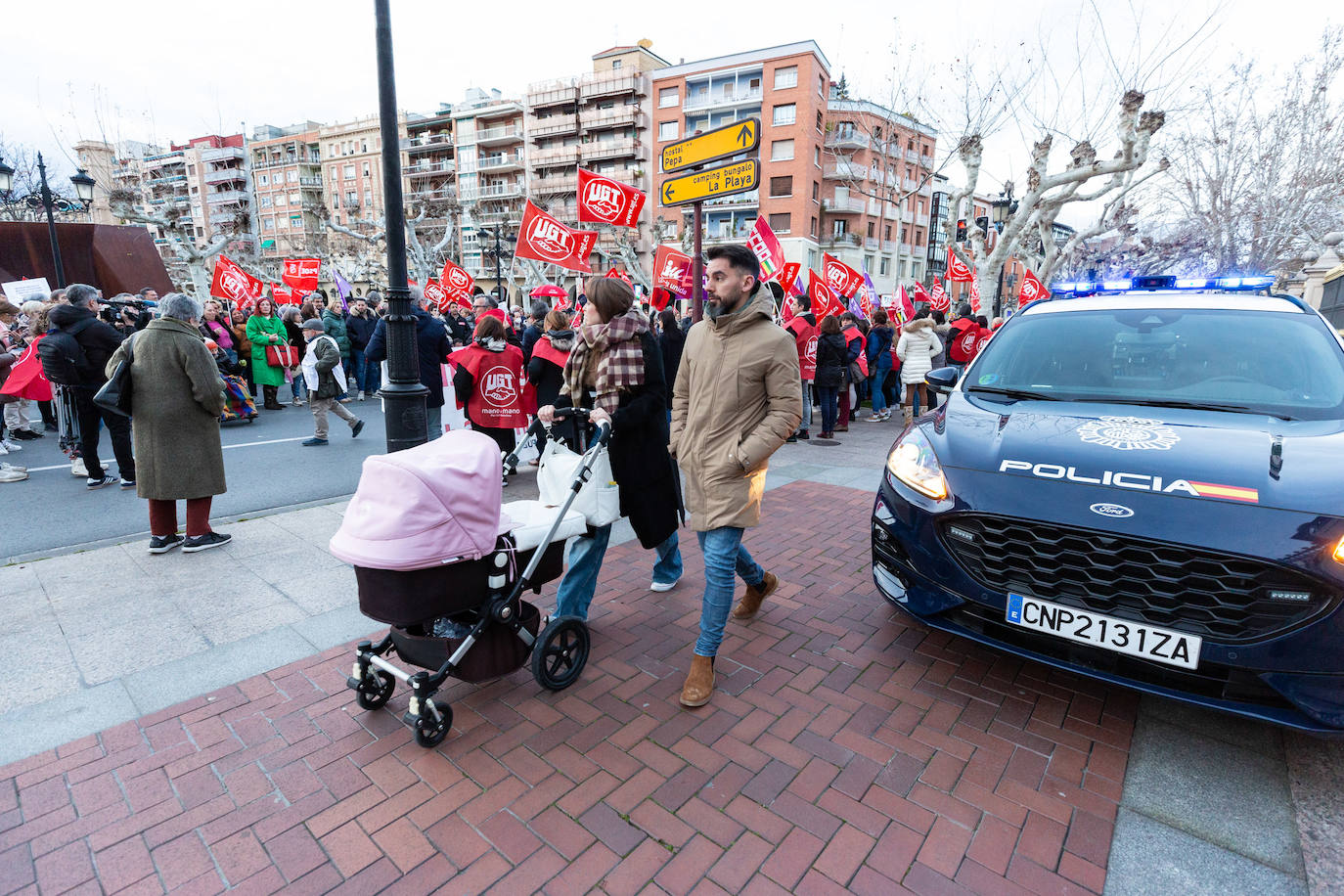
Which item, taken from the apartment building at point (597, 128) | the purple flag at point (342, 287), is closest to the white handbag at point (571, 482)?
the purple flag at point (342, 287)

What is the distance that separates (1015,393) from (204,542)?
5775mm

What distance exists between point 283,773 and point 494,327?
437 cm

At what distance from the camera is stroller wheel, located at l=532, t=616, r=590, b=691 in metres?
3.05

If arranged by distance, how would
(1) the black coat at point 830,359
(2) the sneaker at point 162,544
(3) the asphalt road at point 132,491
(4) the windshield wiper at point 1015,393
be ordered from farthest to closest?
(1) the black coat at point 830,359 → (3) the asphalt road at point 132,491 → (2) the sneaker at point 162,544 → (4) the windshield wiper at point 1015,393

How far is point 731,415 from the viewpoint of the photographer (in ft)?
10.1

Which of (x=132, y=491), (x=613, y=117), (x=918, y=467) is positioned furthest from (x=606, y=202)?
(x=613, y=117)

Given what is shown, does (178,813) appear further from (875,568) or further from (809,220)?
(809,220)

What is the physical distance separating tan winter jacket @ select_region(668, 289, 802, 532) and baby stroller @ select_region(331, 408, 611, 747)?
527 mm

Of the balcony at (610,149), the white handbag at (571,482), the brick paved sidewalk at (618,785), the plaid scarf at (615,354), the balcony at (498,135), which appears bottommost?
the brick paved sidewalk at (618,785)

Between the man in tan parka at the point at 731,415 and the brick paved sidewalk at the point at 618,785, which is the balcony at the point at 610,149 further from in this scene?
the brick paved sidewalk at the point at 618,785

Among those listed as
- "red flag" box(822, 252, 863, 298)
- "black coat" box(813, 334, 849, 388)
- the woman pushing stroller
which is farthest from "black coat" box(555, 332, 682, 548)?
"red flag" box(822, 252, 863, 298)

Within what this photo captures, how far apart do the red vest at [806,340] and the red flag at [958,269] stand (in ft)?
34.9

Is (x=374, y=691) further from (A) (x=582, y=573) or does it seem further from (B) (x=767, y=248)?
(B) (x=767, y=248)

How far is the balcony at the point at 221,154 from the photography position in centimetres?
8208
